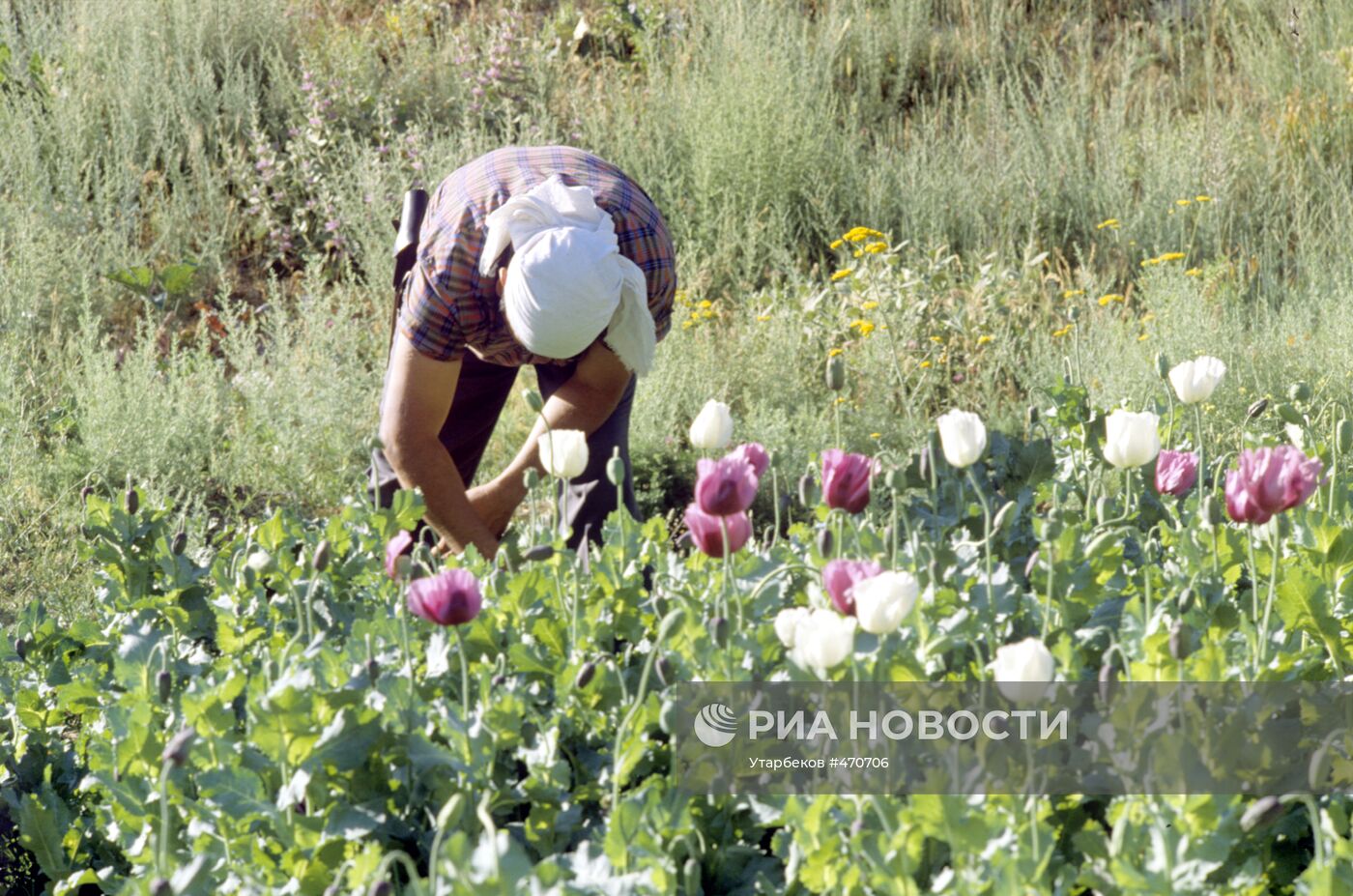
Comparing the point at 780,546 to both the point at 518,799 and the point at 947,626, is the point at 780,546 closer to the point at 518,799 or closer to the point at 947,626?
A: the point at 947,626

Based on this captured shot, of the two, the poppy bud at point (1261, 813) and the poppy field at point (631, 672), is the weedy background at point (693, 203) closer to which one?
the poppy field at point (631, 672)

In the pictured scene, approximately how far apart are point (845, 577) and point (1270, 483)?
1.43 ft

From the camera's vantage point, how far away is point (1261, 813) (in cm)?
108

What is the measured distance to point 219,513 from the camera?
12.9ft

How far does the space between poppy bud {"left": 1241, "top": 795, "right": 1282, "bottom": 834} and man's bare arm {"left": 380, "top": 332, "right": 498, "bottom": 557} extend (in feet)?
5.38

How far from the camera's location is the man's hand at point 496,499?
2768mm

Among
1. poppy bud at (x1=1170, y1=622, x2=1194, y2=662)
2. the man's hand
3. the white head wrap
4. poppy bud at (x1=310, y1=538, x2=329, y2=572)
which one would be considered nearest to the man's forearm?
the man's hand

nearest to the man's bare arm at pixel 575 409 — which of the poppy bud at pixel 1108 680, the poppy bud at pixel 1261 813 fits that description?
the poppy bud at pixel 1108 680

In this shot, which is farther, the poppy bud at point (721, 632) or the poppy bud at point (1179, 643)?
the poppy bud at point (721, 632)

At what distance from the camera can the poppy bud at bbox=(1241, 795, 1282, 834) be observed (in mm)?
1066

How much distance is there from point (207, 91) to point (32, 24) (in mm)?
845

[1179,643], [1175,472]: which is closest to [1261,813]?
[1179,643]

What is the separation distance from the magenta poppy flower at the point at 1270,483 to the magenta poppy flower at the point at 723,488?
1.59ft

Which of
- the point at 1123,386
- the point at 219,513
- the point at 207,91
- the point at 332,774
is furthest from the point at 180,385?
the point at 332,774
